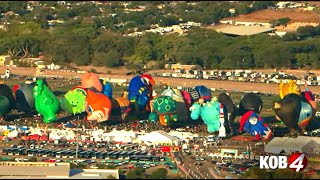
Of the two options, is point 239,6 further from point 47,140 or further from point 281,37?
point 47,140

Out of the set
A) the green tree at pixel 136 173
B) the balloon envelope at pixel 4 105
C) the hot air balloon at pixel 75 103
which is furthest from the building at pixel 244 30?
the green tree at pixel 136 173

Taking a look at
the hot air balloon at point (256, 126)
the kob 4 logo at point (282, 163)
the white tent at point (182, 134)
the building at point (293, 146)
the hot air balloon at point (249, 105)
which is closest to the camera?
the kob 4 logo at point (282, 163)

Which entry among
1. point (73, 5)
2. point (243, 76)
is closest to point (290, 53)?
point (243, 76)

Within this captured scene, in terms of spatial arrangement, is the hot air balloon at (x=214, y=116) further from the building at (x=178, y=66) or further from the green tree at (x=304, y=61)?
the green tree at (x=304, y=61)

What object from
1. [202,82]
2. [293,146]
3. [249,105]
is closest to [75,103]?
[249,105]

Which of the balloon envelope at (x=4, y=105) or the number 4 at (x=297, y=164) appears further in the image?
the balloon envelope at (x=4, y=105)

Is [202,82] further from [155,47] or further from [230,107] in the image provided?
[230,107]

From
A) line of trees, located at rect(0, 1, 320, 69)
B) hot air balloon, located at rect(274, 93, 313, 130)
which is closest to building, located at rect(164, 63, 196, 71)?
line of trees, located at rect(0, 1, 320, 69)
